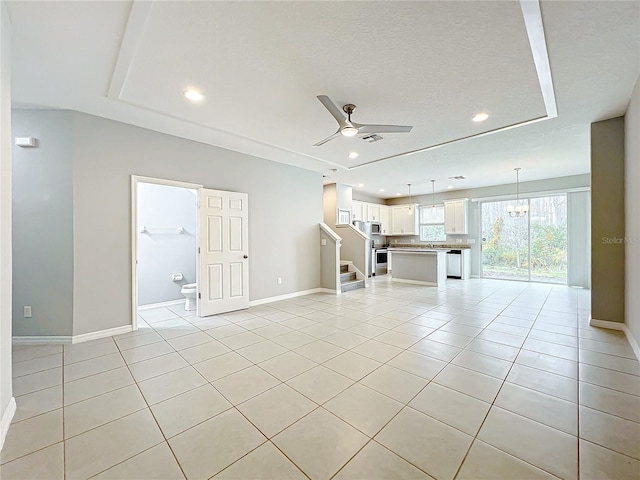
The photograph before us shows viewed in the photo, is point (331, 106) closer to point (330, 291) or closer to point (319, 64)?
point (319, 64)

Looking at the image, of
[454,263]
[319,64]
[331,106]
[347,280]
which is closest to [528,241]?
[454,263]

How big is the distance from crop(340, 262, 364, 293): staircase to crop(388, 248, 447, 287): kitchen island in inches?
56.5

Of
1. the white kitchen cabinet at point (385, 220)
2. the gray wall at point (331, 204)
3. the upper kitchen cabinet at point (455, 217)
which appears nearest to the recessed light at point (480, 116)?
Answer: the gray wall at point (331, 204)

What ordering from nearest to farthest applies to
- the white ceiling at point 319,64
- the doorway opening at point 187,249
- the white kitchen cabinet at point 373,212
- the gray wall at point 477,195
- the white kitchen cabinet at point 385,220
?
the white ceiling at point 319,64
the doorway opening at point 187,249
the gray wall at point 477,195
the white kitchen cabinet at point 373,212
the white kitchen cabinet at point 385,220

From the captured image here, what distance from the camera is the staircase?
6266 mm

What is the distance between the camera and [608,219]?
360 centimetres

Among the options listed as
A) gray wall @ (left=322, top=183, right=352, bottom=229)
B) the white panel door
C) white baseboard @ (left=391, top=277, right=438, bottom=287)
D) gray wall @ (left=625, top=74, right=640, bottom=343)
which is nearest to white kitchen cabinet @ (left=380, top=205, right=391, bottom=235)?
gray wall @ (left=322, top=183, right=352, bottom=229)

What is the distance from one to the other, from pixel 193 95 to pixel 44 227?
240 cm

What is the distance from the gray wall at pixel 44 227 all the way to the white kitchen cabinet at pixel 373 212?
7.38 meters

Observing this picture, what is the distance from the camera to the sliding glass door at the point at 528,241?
23.1 feet

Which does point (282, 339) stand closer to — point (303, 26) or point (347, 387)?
point (347, 387)

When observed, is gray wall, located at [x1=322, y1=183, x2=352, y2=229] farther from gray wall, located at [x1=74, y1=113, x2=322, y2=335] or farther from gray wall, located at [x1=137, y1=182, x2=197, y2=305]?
gray wall, located at [x1=137, y1=182, x2=197, y2=305]

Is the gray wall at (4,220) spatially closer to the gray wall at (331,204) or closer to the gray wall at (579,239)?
the gray wall at (331,204)

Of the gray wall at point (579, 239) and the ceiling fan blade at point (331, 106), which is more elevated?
the ceiling fan blade at point (331, 106)
